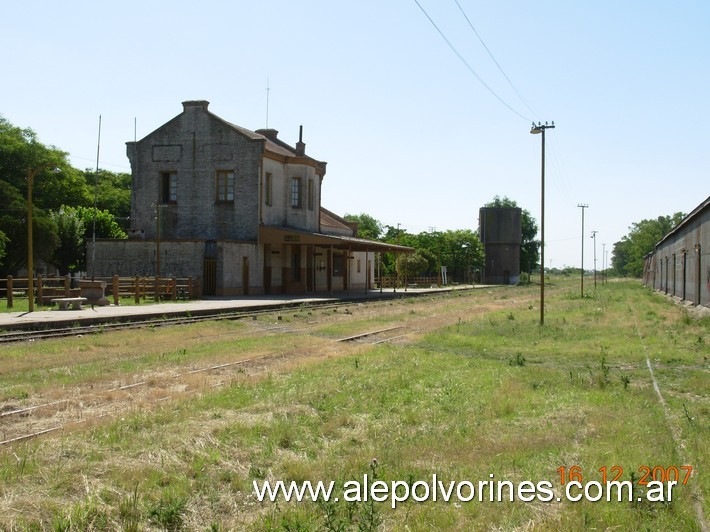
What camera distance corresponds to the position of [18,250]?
44.7m

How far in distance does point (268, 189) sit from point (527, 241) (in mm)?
81546

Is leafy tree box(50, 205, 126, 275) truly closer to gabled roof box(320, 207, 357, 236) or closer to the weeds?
gabled roof box(320, 207, 357, 236)

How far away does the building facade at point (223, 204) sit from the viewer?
123ft

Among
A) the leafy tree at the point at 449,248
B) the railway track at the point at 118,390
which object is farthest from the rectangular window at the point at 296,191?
the leafy tree at the point at 449,248

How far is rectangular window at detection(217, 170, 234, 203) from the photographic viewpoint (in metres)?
40.5

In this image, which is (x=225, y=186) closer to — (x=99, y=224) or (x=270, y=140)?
(x=270, y=140)

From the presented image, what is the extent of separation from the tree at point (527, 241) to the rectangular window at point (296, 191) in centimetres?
7310

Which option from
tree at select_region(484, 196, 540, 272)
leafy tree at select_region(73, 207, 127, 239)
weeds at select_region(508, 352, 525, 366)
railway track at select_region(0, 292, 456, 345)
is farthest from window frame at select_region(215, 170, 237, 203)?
tree at select_region(484, 196, 540, 272)

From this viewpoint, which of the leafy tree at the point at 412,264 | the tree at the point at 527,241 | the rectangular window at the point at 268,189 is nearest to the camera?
the rectangular window at the point at 268,189

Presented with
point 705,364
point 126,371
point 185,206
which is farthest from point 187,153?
point 705,364

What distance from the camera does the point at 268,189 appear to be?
136 ft

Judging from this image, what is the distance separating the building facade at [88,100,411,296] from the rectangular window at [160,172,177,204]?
6 centimetres

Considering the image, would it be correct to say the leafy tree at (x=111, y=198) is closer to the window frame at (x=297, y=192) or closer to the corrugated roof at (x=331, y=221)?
the corrugated roof at (x=331, y=221)

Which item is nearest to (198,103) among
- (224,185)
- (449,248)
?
(224,185)
